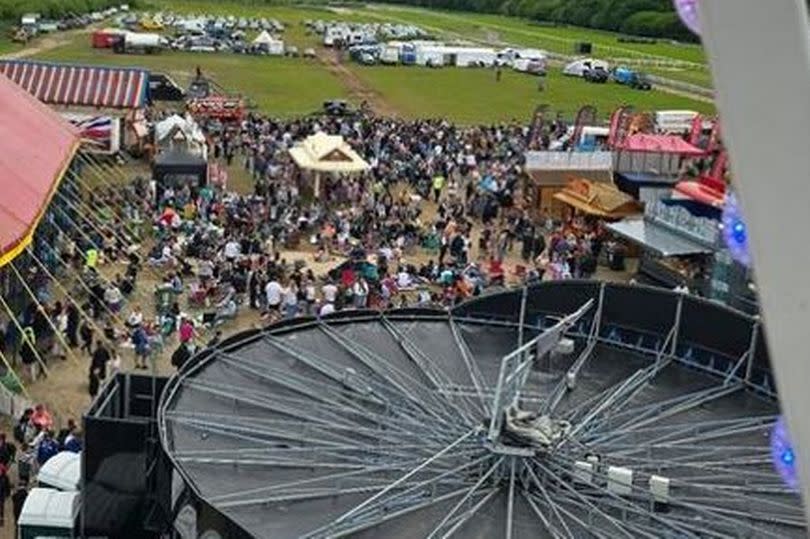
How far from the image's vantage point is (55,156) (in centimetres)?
2612

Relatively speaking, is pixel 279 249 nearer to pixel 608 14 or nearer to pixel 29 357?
pixel 29 357

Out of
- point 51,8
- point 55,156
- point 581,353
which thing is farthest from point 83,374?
point 51,8

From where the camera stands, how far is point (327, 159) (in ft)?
113

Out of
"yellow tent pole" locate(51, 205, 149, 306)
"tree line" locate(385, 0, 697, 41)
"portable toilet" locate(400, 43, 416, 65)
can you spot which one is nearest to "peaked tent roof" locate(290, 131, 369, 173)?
"yellow tent pole" locate(51, 205, 149, 306)

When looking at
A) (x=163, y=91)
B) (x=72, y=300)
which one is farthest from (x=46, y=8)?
(x=72, y=300)

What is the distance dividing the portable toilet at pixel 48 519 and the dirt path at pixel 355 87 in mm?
42339

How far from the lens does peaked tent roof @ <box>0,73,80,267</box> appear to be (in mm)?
19312

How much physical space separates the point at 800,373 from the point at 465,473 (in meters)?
8.33

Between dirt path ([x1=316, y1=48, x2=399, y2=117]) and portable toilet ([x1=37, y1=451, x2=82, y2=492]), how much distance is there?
41298 millimetres

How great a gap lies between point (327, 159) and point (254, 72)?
35515 millimetres

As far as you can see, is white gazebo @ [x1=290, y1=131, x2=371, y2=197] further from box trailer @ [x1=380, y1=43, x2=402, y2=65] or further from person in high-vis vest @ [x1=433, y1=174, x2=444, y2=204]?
box trailer @ [x1=380, y1=43, x2=402, y2=65]

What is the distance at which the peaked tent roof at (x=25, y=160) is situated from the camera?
1931cm

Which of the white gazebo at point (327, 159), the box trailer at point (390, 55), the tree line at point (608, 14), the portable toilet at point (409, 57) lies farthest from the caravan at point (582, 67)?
the white gazebo at point (327, 159)

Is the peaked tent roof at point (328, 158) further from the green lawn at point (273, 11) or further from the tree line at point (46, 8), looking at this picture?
the green lawn at point (273, 11)
